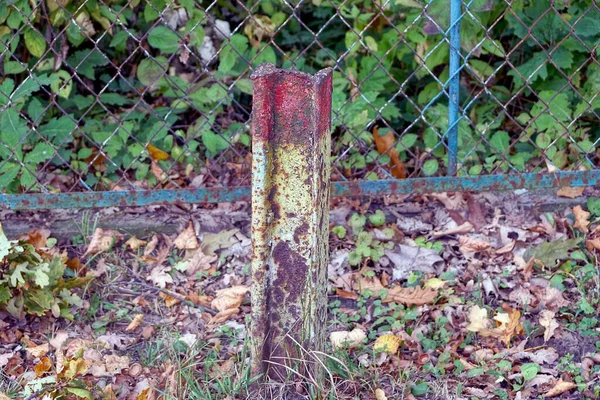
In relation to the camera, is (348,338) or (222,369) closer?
(222,369)

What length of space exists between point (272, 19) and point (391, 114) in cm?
73

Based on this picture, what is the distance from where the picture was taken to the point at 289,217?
219 cm

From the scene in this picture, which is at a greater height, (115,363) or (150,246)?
(150,246)

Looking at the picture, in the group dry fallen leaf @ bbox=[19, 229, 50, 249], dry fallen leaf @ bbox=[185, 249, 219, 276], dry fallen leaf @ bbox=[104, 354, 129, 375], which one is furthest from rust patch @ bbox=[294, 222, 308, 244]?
dry fallen leaf @ bbox=[19, 229, 50, 249]

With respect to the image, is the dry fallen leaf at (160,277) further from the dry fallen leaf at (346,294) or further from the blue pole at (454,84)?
the blue pole at (454,84)

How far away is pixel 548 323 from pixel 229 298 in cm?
114

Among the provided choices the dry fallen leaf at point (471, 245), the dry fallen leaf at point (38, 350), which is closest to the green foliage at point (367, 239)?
the dry fallen leaf at point (471, 245)

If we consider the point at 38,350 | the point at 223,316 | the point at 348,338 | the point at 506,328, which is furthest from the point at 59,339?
the point at 506,328

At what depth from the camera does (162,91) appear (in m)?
4.04

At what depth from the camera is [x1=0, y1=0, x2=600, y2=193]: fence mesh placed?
11.5 feet

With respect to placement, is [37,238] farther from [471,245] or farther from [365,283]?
[471,245]

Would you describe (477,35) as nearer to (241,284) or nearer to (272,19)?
(272,19)

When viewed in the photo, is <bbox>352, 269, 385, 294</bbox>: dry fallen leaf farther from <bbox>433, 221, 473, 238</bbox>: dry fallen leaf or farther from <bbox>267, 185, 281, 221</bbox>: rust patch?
<bbox>267, 185, 281, 221</bbox>: rust patch

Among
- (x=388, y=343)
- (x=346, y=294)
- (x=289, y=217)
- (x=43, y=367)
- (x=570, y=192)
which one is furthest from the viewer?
(x=570, y=192)
